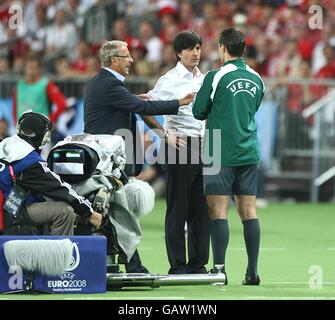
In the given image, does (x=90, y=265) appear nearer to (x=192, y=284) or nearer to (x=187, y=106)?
(x=192, y=284)

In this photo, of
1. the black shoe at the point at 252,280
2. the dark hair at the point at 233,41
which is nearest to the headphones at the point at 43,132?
the dark hair at the point at 233,41

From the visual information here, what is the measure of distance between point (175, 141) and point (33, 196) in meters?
1.63

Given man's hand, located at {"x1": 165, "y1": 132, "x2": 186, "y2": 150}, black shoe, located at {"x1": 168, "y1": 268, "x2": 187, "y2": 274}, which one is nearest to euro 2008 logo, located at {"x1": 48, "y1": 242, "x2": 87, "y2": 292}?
black shoe, located at {"x1": 168, "y1": 268, "x2": 187, "y2": 274}

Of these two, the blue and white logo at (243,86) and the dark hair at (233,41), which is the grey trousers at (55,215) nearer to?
the blue and white logo at (243,86)

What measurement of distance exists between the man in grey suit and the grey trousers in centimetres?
102

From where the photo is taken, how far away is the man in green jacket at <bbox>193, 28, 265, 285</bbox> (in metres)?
10.5

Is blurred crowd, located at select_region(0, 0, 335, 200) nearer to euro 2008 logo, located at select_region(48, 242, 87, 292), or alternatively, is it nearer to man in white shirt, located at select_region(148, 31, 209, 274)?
man in white shirt, located at select_region(148, 31, 209, 274)

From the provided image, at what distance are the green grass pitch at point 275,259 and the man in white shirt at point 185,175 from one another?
0.46 m

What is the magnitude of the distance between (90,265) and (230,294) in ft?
3.64

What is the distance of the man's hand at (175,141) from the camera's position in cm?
1105

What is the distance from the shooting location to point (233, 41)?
10.6m

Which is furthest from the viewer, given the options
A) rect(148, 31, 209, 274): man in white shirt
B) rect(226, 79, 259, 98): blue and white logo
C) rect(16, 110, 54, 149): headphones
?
rect(148, 31, 209, 274): man in white shirt
